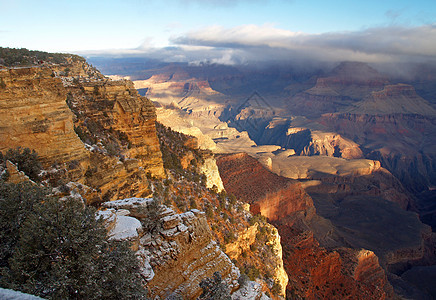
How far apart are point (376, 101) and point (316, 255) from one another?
627ft

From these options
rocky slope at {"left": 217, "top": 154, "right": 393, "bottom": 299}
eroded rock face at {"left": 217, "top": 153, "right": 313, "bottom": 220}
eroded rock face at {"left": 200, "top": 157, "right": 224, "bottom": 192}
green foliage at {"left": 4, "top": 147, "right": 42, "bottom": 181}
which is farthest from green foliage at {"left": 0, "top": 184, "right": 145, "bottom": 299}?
eroded rock face at {"left": 217, "top": 153, "right": 313, "bottom": 220}

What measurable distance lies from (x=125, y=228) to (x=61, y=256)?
2.41 meters

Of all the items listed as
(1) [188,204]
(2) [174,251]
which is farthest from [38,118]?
(1) [188,204]

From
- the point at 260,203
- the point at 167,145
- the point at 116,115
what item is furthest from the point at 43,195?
the point at 260,203

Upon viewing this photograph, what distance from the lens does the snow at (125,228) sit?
299 inches

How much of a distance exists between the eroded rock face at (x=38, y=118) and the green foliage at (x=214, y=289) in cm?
582

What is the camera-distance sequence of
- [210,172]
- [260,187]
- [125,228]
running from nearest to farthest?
[125,228] < [210,172] < [260,187]

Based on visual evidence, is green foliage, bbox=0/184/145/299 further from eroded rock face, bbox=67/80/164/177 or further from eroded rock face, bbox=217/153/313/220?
eroded rock face, bbox=217/153/313/220

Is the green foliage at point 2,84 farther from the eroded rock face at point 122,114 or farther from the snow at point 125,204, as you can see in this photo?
the eroded rock face at point 122,114

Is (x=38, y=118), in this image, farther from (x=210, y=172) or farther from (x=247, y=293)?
(x=210, y=172)

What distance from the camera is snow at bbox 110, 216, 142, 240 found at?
25.0ft

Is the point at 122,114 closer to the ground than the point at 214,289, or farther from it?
farther from it

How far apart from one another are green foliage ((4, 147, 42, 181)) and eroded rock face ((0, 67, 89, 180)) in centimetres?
46

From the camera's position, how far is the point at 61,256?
5.67 meters
